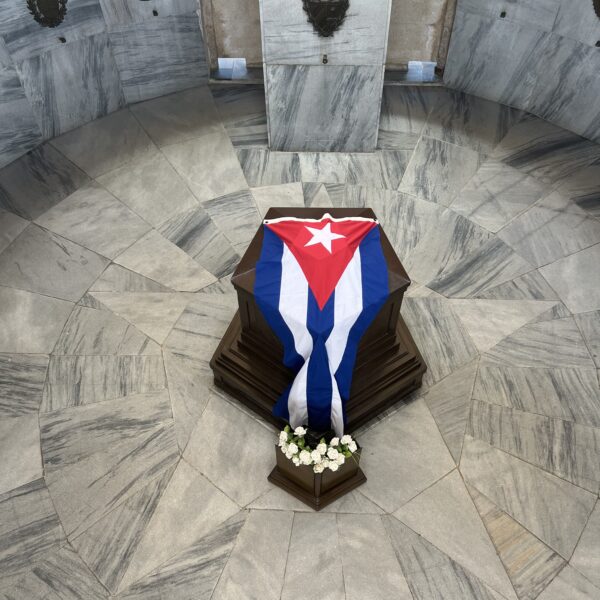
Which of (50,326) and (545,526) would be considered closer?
(545,526)

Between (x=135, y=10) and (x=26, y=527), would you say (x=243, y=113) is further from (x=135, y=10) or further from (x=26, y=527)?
(x=26, y=527)

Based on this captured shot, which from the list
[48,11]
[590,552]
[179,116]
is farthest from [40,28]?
[590,552]

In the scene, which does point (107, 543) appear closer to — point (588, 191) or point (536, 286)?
point (536, 286)

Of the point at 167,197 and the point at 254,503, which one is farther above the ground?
the point at 167,197

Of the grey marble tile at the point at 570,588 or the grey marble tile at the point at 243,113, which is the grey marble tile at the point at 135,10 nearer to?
the grey marble tile at the point at 243,113

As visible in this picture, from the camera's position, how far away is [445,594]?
4.13 metres

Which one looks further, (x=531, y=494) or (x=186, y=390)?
(x=186, y=390)

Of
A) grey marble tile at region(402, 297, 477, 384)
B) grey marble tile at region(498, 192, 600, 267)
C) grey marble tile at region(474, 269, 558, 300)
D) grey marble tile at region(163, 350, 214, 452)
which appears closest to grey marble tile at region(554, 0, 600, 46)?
grey marble tile at region(498, 192, 600, 267)

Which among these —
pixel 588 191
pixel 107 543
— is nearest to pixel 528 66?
pixel 588 191

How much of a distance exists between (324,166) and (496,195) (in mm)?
2425

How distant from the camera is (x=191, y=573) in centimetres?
422

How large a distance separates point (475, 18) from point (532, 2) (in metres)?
0.82

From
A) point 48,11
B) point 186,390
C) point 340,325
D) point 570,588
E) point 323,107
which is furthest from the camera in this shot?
point 323,107

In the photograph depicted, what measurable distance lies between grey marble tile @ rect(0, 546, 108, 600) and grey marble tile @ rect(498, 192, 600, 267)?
226 inches
